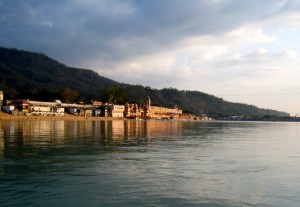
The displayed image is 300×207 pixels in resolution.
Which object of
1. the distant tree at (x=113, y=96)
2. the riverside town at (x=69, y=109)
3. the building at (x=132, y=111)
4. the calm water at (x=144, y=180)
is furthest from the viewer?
the building at (x=132, y=111)

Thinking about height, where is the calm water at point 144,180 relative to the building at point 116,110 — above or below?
below

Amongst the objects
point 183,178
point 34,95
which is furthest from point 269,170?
point 34,95

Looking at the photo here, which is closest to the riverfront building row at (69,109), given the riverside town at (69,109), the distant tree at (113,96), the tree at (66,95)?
the riverside town at (69,109)

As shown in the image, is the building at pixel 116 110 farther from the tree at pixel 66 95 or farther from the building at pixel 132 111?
the tree at pixel 66 95

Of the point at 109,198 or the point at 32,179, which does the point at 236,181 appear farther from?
the point at 32,179

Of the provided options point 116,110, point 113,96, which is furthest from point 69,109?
point 113,96

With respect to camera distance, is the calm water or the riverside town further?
the riverside town

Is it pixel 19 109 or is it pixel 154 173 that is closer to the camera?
pixel 154 173

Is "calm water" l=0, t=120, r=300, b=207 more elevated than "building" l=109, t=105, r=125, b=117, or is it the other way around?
"building" l=109, t=105, r=125, b=117

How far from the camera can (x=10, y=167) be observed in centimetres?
1605

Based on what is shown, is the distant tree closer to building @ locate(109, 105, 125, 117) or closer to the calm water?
building @ locate(109, 105, 125, 117)

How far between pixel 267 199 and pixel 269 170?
5.80 m

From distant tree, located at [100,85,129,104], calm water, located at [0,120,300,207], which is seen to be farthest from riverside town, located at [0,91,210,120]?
calm water, located at [0,120,300,207]

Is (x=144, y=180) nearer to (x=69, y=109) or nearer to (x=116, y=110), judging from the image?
(x=69, y=109)
